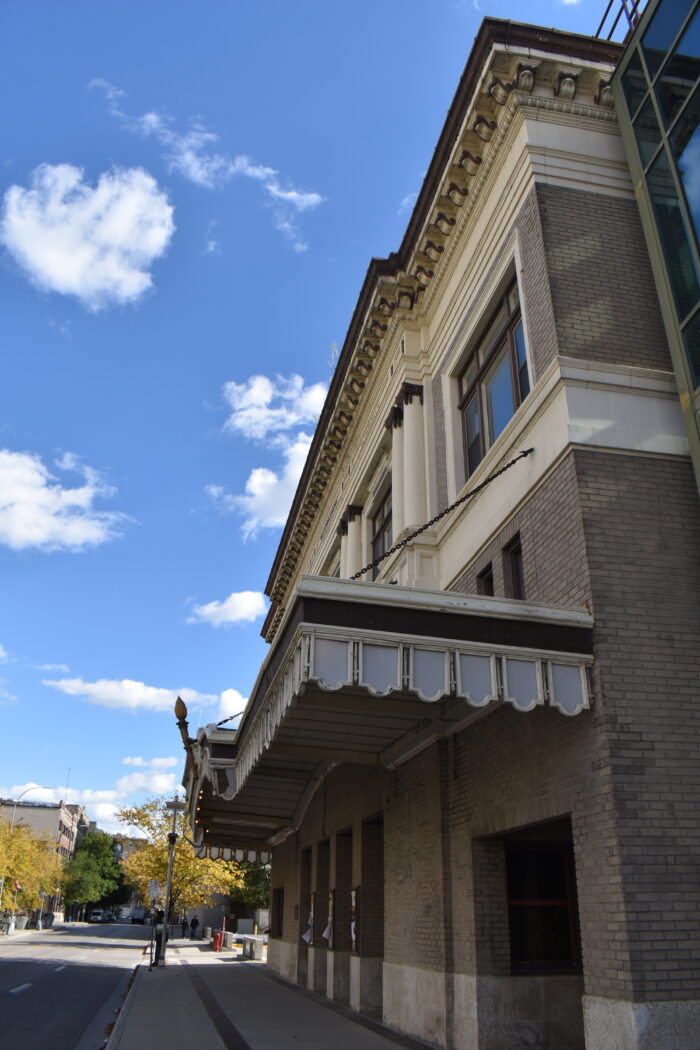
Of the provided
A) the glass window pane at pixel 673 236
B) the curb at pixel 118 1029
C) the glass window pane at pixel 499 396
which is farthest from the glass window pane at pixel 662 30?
the curb at pixel 118 1029

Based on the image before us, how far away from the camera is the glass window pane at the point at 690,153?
31.3 ft

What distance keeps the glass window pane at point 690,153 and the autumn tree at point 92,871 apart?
96.0m

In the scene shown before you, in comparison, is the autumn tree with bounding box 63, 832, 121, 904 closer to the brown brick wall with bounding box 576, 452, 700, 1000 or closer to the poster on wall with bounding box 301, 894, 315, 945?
the poster on wall with bounding box 301, 894, 315, 945

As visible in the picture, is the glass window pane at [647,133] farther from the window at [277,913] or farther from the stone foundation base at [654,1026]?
the window at [277,913]

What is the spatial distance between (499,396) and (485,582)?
9.36 feet

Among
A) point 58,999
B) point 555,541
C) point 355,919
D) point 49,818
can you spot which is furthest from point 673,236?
point 49,818

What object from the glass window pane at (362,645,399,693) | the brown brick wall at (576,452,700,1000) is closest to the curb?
the glass window pane at (362,645,399,693)

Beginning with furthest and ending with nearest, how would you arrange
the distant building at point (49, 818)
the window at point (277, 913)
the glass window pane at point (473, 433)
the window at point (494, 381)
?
the distant building at point (49, 818)
the window at point (277, 913)
the glass window pane at point (473, 433)
the window at point (494, 381)

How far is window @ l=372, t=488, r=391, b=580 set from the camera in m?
17.8

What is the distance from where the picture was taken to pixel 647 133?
Result: 35.7 ft

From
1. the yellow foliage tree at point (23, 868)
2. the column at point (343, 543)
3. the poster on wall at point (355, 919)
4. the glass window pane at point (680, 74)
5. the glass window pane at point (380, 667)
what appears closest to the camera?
the glass window pane at point (380, 667)

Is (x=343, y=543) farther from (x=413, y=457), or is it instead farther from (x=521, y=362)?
(x=521, y=362)

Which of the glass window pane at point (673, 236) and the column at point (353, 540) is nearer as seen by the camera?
the glass window pane at point (673, 236)

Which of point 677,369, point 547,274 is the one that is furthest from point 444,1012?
point 547,274
